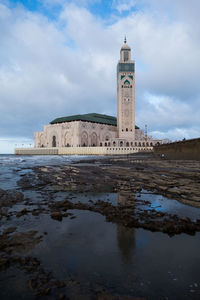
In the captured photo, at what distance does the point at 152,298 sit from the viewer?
142cm

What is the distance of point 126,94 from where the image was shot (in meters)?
82.7

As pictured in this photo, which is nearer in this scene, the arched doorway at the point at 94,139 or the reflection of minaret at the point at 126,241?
the reflection of minaret at the point at 126,241

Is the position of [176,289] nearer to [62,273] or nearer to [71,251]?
[62,273]

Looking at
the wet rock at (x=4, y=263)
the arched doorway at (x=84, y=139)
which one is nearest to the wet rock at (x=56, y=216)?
the wet rock at (x=4, y=263)

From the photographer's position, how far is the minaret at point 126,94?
8250 centimetres

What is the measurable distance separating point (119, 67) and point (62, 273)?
91483 millimetres

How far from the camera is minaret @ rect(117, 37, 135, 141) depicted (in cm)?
8250

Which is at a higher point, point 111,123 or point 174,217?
point 111,123

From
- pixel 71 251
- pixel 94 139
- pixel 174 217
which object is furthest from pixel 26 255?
pixel 94 139

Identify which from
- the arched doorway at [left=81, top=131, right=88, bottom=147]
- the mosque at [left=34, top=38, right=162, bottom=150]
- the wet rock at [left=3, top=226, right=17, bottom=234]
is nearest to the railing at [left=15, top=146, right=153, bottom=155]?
the mosque at [left=34, top=38, right=162, bottom=150]

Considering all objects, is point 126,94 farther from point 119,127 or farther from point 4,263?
point 4,263

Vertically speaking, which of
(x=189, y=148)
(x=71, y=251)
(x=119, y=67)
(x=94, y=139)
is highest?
(x=119, y=67)

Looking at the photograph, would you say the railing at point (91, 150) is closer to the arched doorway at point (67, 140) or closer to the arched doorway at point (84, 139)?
the arched doorway at point (67, 140)

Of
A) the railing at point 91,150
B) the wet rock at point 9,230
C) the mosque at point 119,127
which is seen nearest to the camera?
the wet rock at point 9,230
